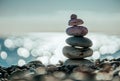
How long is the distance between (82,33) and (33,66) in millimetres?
430

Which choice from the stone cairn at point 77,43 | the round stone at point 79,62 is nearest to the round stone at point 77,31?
the stone cairn at point 77,43

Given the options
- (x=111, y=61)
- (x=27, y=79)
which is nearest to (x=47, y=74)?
(x=27, y=79)

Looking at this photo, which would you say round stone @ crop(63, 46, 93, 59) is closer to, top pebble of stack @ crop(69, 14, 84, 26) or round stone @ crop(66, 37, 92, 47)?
round stone @ crop(66, 37, 92, 47)

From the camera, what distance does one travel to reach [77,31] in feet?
8.02

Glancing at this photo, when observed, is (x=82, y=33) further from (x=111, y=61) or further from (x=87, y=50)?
(x=111, y=61)

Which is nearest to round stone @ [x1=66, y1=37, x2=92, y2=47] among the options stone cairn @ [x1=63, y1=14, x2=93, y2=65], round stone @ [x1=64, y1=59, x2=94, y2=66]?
stone cairn @ [x1=63, y1=14, x2=93, y2=65]

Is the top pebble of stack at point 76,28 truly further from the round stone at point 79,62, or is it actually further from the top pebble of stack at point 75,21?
the round stone at point 79,62

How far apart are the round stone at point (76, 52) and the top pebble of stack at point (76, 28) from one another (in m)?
0.08

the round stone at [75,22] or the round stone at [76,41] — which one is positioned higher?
the round stone at [75,22]

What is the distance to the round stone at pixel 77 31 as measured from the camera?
239cm

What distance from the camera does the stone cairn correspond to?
238 cm

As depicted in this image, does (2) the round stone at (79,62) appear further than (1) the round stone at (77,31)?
No

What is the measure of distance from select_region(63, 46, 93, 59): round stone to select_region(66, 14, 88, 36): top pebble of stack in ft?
0.27

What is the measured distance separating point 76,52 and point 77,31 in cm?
11
